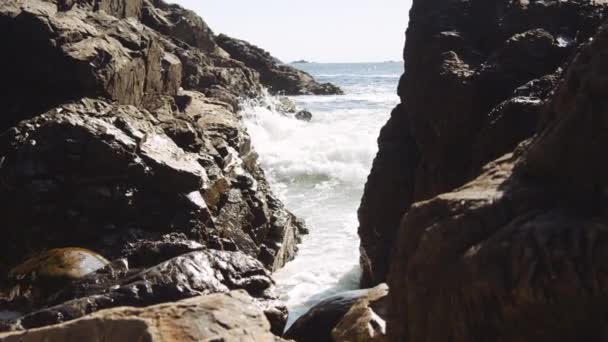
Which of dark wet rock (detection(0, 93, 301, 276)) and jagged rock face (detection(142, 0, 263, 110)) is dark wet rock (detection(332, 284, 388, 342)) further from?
jagged rock face (detection(142, 0, 263, 110))

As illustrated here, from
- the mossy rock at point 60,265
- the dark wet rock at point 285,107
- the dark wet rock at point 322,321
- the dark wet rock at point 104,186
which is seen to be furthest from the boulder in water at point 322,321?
the dark wet rock at point 285,107

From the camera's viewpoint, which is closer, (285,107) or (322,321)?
(322,321)

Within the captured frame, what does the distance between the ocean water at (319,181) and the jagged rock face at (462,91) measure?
139cm

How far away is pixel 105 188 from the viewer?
846cm

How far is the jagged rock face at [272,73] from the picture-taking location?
40.2 m

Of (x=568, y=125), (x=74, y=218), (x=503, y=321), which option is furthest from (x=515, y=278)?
(x=74, y=218)

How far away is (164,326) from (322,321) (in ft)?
8.46

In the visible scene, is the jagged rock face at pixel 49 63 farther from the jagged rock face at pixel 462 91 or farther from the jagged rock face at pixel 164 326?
the jagged rock face at pixel 164 326

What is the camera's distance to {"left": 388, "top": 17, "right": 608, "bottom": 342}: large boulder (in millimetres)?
2787

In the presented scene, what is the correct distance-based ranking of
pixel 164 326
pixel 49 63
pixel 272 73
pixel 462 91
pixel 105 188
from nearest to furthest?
1. pixel 164 326
2. pixel 462 91
3. pixel 105 188
4. pixel 49 63
5. pixel 272 73

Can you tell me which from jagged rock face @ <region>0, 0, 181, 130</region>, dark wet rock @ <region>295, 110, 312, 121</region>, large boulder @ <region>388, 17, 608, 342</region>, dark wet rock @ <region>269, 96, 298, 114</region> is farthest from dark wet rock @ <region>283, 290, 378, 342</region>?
dark wet rock @ <region>269, 96, 298, 114</region>

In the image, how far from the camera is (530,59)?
7.06 m

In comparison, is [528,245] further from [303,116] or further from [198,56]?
[303,116]

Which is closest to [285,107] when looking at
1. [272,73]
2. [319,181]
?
[319,181]
